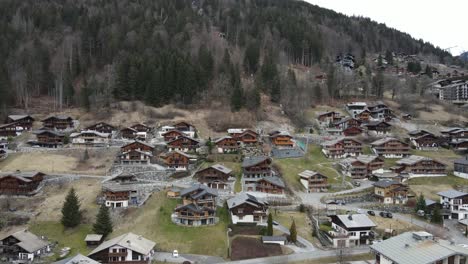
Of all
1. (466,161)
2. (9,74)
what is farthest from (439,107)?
(9,74)

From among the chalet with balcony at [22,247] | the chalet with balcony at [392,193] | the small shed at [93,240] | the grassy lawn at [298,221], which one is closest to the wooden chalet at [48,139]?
the chalet with balcony at [22,247]

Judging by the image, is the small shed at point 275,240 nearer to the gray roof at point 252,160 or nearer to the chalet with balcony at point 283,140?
the gray roof at point 252,160

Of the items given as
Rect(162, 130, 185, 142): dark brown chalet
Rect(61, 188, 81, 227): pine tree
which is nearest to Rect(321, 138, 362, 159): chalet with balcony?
Rect(162, 130, 185, 142): dark brown chalet

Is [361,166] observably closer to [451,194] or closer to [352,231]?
[451,194]

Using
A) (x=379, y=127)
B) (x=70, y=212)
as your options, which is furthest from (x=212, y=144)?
(x=379, y=127)

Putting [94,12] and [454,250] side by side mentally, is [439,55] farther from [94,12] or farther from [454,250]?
[454,250]

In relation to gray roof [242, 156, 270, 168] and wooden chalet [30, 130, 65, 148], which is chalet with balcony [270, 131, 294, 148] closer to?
gray roof [242, 156, 270, 168]

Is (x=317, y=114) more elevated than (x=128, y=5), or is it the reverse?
(x=128, y=5)
